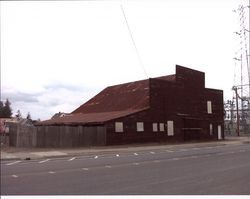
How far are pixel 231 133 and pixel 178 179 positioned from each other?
6719cm

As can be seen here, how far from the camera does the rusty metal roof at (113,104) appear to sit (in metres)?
45.4

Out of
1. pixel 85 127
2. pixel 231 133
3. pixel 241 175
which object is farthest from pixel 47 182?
pixel 231 133

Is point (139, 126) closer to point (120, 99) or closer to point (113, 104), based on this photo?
point (113, 104)

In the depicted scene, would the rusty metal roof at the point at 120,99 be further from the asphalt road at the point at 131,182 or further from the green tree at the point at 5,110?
the green tree at the point at 5,110

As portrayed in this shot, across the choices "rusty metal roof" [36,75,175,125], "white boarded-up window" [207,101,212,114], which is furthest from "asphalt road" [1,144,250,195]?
"white boarded-up window" [207,101,212,114]

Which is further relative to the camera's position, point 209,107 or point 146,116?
point 209,107

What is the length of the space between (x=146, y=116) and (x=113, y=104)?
7175mm

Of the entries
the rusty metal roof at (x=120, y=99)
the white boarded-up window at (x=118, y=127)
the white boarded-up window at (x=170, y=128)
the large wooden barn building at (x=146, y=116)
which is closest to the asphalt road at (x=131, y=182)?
the large wooden barn building at (x=146, y=116)

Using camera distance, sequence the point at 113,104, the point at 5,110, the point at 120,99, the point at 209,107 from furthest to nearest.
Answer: the point at 5,110, the point at 209,107, the point at 120,99, the point at 113,104

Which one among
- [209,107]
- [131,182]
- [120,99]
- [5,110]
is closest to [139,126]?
[120,99]

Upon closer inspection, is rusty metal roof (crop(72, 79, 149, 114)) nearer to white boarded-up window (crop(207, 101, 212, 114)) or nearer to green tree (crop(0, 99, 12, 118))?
white boarded-up window (crop(207, 101, 212, 114))

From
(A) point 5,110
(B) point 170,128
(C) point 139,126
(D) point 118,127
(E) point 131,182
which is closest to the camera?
(E) point 131,182

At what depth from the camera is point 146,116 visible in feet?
149

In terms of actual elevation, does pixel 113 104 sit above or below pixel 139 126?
above
